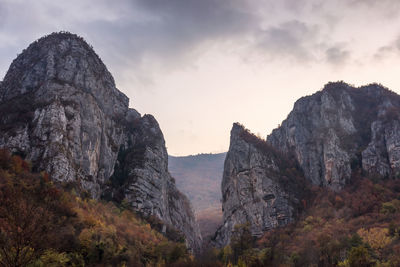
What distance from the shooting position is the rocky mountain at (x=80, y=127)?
6412 centimetres

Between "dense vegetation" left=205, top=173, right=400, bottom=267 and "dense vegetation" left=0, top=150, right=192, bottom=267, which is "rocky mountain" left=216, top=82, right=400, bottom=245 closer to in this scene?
"dense vegetation" left=205, top=173, right=400, bottom=267

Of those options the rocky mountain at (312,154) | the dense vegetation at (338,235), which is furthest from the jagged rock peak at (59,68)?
the dense vegetation at (338,235)

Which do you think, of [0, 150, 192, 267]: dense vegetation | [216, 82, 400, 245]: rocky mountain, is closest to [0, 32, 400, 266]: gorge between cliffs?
[0, 150, 192, 267]: dense vegetation

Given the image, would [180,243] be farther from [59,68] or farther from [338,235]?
[59,68]

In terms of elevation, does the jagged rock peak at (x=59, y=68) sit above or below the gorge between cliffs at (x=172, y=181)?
above

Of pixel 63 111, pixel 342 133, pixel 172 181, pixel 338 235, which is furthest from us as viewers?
pixel 172 181

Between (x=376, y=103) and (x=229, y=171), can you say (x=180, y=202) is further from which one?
(x=376, y=103)

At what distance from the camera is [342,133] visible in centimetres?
10231

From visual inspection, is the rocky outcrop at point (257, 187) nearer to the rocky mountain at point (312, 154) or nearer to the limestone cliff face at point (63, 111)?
the rocky mountain at point (312, 154)

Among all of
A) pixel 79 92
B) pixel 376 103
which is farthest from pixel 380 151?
pixel 79 92

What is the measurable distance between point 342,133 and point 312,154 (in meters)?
12.6

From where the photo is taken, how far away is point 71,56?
285 ft

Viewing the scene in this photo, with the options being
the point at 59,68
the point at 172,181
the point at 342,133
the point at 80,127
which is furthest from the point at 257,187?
the point at 59,68

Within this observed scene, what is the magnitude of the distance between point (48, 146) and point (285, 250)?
203 feet
